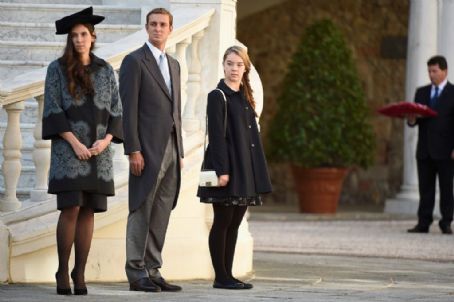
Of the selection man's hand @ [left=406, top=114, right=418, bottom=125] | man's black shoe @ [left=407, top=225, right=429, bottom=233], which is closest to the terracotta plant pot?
man's black shoe @ [left=407, top=225, right=429, bottom=233]

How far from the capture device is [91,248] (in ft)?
27.9

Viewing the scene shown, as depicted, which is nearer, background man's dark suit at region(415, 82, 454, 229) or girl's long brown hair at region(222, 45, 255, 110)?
girl's long brown hair at region(222, 45, 255, 110)

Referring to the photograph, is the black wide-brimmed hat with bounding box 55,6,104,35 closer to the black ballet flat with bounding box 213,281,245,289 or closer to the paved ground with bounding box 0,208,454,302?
the paved ground with bounding box 0,208,454,302

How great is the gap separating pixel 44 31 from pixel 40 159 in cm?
218

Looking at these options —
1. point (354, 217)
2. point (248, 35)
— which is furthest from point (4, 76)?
point (248, 35)

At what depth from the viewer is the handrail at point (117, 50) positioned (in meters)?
8.20

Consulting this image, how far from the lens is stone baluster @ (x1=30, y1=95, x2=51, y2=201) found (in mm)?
8281

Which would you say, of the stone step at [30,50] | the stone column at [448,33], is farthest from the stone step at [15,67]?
the stone column at [448,33]

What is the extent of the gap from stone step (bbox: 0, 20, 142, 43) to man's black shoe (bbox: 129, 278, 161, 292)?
107 inches

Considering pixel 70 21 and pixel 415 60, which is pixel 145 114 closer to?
pixel 70 21

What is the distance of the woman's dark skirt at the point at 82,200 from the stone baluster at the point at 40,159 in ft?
2.26

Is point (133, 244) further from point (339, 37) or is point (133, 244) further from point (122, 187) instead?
point (339, 37)

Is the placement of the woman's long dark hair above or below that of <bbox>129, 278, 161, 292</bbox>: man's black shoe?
above

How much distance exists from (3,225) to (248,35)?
11.8 m
